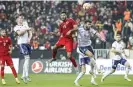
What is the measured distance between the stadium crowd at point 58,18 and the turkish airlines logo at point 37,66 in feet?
10.3

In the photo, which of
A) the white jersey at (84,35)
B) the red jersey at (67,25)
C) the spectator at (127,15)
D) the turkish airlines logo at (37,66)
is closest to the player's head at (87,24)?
the white jersey at (84,35)

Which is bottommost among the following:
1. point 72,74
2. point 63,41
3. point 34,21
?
point 72,74

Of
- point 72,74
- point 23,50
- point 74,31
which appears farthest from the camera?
point 72,74

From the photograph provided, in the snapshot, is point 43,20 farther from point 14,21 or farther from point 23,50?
point 23,50

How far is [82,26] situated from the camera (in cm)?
1962

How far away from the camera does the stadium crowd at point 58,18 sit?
33875 millimetres

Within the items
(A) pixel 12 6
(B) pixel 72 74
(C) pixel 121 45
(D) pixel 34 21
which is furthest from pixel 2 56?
(A) pixel 12 6

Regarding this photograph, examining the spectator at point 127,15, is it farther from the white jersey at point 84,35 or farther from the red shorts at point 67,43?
the white jersey at point 84,35

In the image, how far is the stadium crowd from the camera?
3388cm

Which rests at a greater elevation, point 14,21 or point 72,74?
point 14,21

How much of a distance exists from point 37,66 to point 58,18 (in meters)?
8.23

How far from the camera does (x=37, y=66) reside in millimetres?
30578

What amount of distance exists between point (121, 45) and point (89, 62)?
9.14 feet

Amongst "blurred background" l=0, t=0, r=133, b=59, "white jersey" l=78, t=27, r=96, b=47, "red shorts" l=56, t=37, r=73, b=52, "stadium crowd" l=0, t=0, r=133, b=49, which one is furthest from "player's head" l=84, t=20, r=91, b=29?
"stadium crowd" l=0, t=0, r=133, b=49
